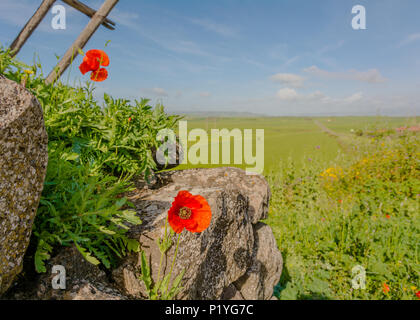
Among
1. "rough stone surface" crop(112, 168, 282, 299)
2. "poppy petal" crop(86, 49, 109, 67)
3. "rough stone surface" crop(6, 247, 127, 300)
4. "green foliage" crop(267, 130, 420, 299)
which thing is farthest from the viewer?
"green foliage" crop(267, 130, 420, 299)

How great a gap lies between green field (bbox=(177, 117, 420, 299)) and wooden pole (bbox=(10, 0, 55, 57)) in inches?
98.8

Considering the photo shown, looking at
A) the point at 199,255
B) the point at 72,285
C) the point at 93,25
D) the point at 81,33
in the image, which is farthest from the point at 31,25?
the point at 199,255

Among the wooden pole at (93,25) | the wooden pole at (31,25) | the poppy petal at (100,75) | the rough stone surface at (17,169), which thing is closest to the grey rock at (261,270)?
the rough stone surface at (17,169)

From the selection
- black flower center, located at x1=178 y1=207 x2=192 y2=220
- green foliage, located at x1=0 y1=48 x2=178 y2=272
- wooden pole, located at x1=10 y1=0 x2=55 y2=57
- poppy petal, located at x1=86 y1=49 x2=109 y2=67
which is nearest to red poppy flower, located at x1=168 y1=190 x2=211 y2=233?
black flower center, located at x1=178 y1=207 x2=192 y2=220

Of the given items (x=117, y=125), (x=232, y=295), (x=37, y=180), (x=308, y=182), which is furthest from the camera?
(x=308, y=182)

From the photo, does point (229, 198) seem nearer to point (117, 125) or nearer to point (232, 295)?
point (232, 295)

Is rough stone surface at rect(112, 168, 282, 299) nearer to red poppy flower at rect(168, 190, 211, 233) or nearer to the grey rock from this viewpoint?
the grey rock

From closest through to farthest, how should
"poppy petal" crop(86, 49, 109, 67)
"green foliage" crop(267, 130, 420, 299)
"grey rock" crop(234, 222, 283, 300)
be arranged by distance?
"poppy petal" crop(86, 49, 109, 67) < "grey rock" crop(234, 222, 283, 300) < "green foliage" crop(267, 130, 420, 299)

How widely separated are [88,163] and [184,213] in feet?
2.20

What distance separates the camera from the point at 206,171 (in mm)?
2826

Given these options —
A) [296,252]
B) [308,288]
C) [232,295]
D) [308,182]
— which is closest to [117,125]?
[232,295]

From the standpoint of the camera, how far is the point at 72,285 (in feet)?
4.27

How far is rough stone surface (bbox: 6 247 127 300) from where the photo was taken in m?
1.22
